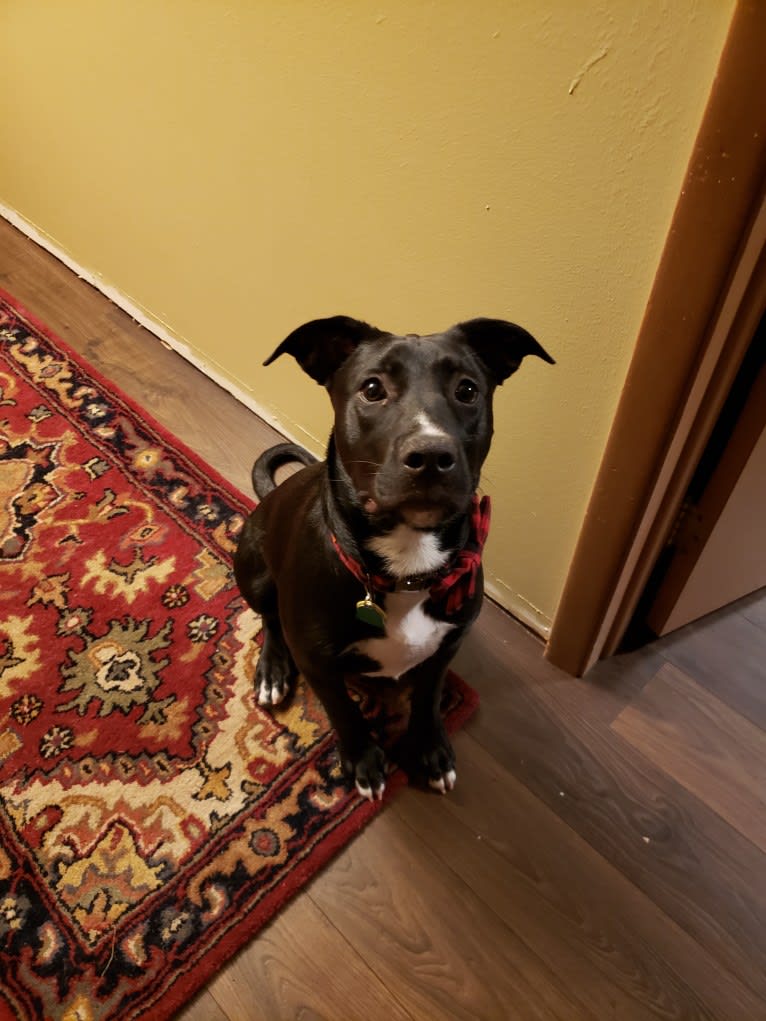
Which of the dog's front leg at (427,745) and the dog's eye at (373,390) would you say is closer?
the dog's eye at (373,390)

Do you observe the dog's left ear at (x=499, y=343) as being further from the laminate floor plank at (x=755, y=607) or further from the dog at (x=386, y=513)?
the laminate floor plank at (x=755, y=607)

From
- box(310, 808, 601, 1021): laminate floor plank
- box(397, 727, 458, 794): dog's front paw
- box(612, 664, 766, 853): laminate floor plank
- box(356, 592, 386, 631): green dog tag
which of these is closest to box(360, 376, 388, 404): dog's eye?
box(356, 592, 386, 631): green dog tag

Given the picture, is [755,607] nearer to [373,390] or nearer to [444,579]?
[444,579]

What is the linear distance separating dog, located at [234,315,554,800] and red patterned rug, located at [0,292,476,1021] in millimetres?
195

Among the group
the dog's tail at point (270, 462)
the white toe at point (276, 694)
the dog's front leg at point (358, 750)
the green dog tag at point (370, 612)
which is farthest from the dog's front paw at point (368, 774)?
the dog's tail at point (270, 462)

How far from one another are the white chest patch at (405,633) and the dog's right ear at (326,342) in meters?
0.36

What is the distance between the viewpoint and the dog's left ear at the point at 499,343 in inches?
38.9

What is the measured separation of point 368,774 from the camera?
4.32 feet

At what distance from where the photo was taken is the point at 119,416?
6.68 feet

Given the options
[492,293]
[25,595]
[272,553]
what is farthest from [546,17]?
[25,595]

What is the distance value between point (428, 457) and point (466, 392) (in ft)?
0.57

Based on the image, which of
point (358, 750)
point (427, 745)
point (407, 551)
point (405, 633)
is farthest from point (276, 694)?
point (407, 551)

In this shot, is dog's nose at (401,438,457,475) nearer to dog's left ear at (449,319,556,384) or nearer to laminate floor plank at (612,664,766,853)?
dog's left ear at (449,319,556,384)

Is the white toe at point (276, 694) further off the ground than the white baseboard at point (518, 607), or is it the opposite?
the white baseboard at point (518, 607)
